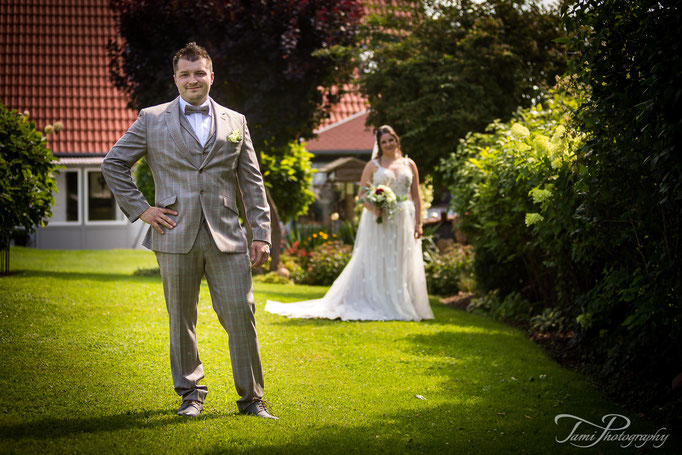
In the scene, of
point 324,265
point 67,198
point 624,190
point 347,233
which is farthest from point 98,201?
point 624,190

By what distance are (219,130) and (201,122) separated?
148 millimetres

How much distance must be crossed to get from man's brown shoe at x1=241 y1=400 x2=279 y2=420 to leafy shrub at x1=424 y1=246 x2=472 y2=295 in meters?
8.41

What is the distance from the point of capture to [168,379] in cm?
530

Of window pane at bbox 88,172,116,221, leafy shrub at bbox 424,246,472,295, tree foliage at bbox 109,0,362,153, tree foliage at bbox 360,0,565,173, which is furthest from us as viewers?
window pane at bbox 88,172,116,221

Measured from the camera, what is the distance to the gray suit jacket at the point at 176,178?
4203mm

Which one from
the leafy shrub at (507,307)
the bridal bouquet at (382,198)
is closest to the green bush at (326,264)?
the leafy shrub at (507,307)

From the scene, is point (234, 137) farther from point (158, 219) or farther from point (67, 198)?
point (67, 198)

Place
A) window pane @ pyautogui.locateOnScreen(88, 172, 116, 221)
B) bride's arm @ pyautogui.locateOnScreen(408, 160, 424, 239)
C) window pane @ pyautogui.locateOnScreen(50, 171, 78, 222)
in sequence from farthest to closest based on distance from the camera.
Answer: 1. window pane @ pyautogui.locateOnScreen(88, 172, 116, 221)
2. window pane @ pyautogui.locateOnScreen(50, 171, 78, 222)
3. bride's arm @ pyautogui.locateOnScreen(408, 160, 424, 239)

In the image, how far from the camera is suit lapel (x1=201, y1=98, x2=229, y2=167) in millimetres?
4258

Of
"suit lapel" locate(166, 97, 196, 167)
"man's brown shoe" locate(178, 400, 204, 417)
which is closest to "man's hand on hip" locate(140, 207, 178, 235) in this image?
"suit lapel" locate(166, 97, 196, 167)

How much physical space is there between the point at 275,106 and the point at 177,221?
27.7ft

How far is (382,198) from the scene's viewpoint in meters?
9.21
